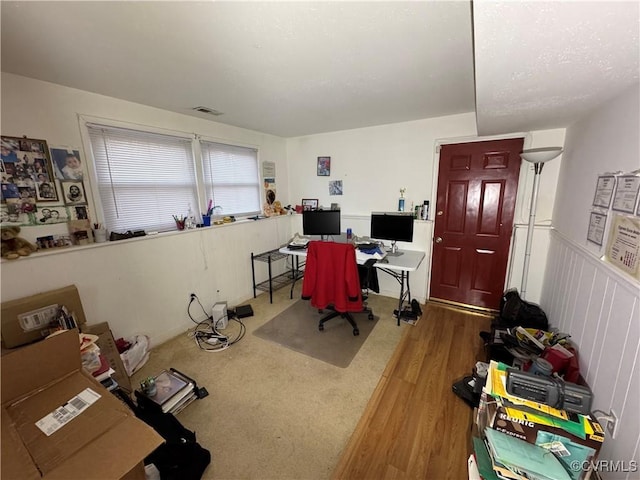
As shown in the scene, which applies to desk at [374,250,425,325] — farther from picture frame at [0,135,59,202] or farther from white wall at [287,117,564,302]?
picture frame at [0,135,59,202]

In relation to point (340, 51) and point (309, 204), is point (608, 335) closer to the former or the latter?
point (340, 51)

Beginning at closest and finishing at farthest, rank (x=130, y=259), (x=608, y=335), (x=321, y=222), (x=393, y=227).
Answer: (x=608, y=335)
(x=130, y=259)
(x=393, y=227)
(x=321, y=222)

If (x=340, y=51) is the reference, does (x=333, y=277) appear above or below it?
below

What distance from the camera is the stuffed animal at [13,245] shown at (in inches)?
67.4

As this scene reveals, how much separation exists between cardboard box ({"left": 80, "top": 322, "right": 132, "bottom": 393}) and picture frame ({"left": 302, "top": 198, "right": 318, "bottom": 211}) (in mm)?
2825

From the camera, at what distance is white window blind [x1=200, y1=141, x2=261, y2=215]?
3.09m

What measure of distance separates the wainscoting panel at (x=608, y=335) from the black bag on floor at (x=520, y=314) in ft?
0.98

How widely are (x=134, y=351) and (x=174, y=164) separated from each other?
1.86m

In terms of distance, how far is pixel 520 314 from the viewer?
243 centimetres

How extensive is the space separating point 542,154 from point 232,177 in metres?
3.32

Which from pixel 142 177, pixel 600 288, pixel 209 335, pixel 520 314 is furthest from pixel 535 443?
pixel 142 177

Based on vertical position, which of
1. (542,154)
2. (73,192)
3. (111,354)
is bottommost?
(111,354)

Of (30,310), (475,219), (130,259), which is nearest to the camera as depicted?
(30,310)

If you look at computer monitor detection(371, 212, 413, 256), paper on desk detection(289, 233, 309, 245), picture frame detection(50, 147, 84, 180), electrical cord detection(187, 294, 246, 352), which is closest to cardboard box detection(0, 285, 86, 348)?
picture frame detection(50, 147, 84, 180)
